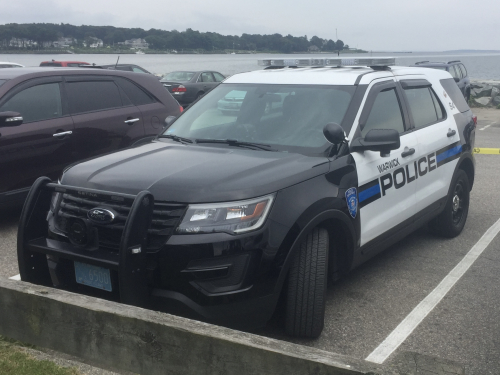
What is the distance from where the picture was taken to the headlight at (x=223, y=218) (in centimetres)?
362

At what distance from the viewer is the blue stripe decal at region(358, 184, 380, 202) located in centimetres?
461

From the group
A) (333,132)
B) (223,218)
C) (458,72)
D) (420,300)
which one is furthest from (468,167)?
(458,72)

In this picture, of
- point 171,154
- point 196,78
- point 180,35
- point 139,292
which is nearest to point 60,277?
point 139,292

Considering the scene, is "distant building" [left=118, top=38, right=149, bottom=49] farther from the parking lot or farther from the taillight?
the parking lot

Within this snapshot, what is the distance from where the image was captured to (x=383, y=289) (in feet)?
17.0

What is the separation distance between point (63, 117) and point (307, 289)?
4.25 meters

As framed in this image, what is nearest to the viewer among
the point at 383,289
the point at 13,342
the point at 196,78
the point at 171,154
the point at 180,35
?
the point at 13,342

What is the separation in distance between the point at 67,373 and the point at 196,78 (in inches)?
825

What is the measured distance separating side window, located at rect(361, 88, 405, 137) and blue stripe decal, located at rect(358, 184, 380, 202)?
1.35 feet

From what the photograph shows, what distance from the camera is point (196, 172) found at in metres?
3.98

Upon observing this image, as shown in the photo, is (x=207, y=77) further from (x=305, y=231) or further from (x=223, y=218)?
(x=223, y=218)

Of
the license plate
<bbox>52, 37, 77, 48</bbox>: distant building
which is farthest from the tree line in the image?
the license plate

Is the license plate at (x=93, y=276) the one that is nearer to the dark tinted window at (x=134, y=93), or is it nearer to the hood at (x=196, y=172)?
the hood at (x=196, y=172)

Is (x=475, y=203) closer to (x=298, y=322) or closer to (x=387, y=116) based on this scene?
(x=387, y=116)
